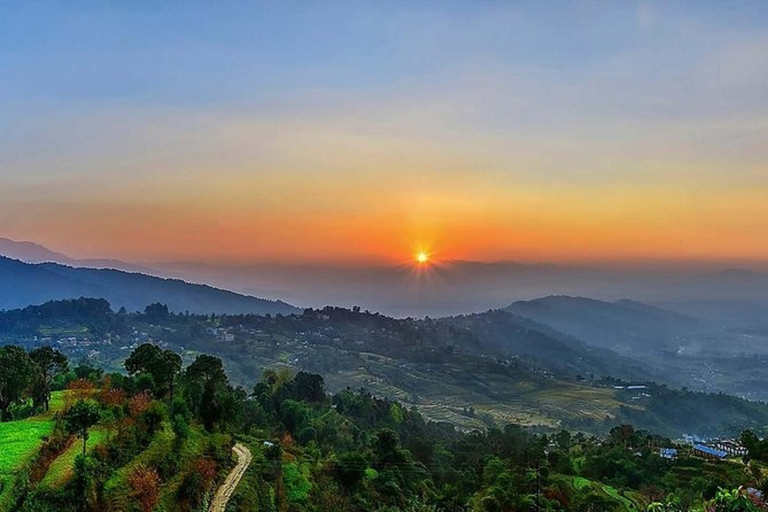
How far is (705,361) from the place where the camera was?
189750 millimetres

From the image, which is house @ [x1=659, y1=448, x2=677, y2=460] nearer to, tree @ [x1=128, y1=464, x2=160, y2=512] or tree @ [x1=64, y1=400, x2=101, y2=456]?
tree @ [x1=128, y1=464, x2=160, y2=512]

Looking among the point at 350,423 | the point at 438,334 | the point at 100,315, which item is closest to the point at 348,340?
the point at 438,334

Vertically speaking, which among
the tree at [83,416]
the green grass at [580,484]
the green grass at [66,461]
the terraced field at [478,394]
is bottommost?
the terraced field at [478,394]

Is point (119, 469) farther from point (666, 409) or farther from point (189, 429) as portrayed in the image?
point (666, 409)

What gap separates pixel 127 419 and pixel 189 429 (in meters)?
3.16

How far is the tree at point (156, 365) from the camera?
2644cm

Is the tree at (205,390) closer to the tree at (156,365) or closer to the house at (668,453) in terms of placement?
the tree at (156,365)

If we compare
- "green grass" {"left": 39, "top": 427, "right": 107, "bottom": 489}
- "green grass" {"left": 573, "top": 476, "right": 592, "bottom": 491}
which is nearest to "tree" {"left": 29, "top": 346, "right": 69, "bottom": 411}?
"green grass" {"left": 39, "top": 427, "right": 107, "bottom": 489}

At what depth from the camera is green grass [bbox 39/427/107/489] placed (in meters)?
14.8

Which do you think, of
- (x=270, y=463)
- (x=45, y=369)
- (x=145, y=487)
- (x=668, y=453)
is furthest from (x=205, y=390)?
(x=668, y=453)

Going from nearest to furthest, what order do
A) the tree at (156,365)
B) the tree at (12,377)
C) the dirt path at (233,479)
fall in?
1. the dirt path at (233,479)
2. the tree at (12,377)
3. the tree at (156,365)

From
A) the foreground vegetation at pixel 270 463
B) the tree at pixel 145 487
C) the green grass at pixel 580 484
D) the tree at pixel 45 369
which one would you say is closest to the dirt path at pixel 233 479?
the foreground vegetation at pixel 270 463

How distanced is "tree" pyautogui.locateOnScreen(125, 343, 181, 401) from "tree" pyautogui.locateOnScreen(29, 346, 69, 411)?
9.46 feet

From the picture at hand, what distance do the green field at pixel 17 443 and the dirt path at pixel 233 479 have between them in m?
5.71
